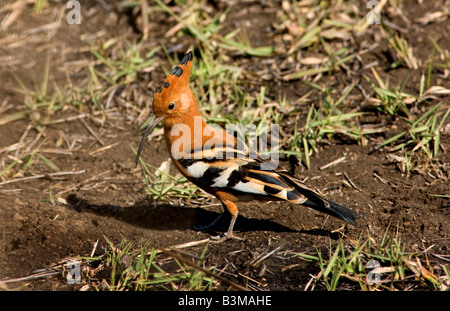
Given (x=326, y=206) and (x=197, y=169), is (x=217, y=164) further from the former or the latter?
(x=326, y=206)

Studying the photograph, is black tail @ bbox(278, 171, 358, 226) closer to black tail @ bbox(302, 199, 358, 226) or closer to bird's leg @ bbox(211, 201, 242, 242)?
black tail @ bbox(302, 199, 358, 226)

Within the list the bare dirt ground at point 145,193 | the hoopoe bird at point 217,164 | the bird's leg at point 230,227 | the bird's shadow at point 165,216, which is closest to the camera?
the bare dirt ground at point 145,193

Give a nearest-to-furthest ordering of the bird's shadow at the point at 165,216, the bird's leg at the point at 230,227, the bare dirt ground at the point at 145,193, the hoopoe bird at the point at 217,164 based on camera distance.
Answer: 1. the bare dirt ground at the point at 145,193
2. the hoopoe bird at the point at 217,164
3. the bird's leg at the point at 230,227
4. the bird's shadow at the point at 165,216

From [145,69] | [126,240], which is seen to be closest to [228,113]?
[145,69]

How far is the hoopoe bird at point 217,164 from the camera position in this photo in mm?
3516

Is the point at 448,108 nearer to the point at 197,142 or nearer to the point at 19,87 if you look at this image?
the point at 197,142

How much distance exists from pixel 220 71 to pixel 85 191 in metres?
→ 1.70

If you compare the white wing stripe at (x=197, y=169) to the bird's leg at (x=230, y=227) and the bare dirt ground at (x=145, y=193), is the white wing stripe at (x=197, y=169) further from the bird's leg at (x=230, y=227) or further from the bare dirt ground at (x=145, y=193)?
the bare dirt ground at (x=145, y=193)

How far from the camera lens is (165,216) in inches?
Answer: 157

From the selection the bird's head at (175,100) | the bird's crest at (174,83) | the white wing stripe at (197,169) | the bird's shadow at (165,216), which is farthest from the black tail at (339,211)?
the bird's crest at (174,83)

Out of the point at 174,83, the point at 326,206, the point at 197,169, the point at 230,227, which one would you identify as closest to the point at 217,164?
the point at 197,169

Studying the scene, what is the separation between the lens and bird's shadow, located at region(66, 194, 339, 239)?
3.84 meters

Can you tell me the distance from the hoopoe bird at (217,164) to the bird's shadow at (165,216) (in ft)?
0.44

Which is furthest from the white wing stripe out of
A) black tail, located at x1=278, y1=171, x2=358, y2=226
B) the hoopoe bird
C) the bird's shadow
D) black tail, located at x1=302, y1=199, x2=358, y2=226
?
black tail, located at x1=302, y1=199, x2=358, y2=226
